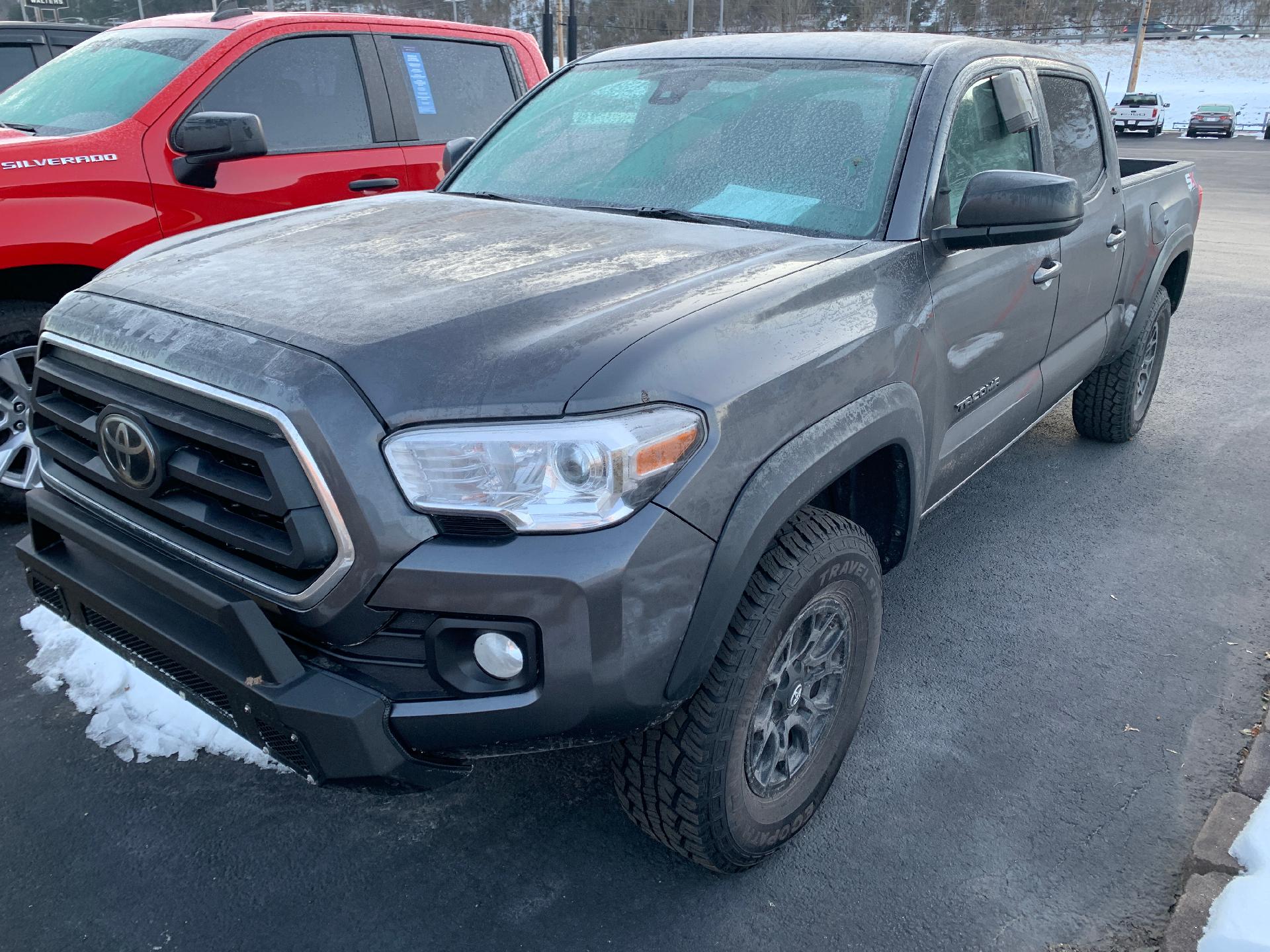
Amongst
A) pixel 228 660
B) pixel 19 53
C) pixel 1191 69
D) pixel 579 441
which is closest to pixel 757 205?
pixel 579 441

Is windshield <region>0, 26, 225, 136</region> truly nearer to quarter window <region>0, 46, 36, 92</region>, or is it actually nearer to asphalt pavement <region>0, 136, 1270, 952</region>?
asphalt pavement <region>0, 136, 1270, 952</region>

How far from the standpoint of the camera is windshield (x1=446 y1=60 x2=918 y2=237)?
106 inches

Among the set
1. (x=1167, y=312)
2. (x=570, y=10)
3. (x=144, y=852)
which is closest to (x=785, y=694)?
(x=144, y=852)

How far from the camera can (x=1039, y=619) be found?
3447 millimetres

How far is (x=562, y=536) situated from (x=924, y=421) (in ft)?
4.18

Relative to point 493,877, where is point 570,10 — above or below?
above

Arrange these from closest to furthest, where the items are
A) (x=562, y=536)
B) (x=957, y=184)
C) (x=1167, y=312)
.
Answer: (x=562, y=536), (x=957, y=184), (x=1167, y=312)

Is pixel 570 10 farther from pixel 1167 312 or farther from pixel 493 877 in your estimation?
pixel 493 877

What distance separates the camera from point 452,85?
519cm

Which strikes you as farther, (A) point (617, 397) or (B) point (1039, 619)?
(B) point (1039, 619)

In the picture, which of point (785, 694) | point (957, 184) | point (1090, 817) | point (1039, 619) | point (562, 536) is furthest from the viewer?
point (1039, 619)

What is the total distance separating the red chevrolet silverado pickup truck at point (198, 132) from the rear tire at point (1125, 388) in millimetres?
3408

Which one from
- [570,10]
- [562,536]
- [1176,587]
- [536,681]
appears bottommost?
[1176,587]

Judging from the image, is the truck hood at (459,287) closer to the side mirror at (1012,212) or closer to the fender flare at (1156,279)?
the side mirror at (1012,212)
